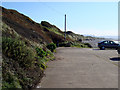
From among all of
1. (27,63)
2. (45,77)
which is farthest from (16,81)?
(45,77)

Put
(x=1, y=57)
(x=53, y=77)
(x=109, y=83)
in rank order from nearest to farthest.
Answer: (x=1, y=57) → (x=109, y=83) → (x=53, y=77)

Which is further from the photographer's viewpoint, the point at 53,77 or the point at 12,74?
the point at 53,77

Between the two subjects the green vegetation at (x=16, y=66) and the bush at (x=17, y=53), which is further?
the bush at (x=17, y=53)

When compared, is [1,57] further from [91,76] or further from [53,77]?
[91,76]

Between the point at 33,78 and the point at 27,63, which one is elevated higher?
the point at 27,63

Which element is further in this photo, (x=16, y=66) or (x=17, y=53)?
(x=17, y=53)

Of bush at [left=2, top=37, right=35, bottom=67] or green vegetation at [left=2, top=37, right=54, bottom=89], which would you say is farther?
bush at [left=2, top=37, right=35, bottom=67]

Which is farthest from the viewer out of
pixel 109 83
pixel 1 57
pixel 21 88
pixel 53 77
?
pixel 53 77

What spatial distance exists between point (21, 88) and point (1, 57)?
1521mm

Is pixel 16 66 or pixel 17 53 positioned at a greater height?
pixel 17 53

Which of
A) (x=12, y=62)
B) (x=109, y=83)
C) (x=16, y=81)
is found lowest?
(x=109, y=83)

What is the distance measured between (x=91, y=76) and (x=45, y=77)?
2.14 m

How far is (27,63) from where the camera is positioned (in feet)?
23.7

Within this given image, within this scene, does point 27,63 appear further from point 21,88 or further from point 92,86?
point 92,86
